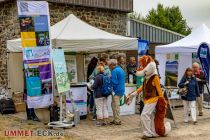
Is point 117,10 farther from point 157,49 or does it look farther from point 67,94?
point 67,94

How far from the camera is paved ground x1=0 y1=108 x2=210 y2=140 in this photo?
9.17m

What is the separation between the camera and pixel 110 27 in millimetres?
19016

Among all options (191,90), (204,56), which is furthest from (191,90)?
(204,56)

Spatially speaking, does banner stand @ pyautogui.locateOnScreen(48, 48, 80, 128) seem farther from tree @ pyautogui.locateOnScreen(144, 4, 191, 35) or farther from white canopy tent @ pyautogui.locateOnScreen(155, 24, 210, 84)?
tree @ pyautogui.locateOnScreen(144, 4, 191, 35)

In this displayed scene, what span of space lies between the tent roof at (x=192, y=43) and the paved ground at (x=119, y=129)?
2609 millimetres

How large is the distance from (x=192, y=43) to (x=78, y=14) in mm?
5791

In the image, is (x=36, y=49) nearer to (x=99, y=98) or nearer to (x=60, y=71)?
(x=60, y=71)

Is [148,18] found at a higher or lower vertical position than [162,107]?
higher

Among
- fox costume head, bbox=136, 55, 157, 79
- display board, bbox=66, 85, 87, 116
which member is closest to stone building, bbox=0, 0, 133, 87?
display board, bbox=66, 85, 87, 116

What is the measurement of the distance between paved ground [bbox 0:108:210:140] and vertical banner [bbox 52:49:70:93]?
1.05 metres

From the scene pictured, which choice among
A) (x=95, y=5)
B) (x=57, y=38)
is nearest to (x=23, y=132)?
(x=57, y=38)

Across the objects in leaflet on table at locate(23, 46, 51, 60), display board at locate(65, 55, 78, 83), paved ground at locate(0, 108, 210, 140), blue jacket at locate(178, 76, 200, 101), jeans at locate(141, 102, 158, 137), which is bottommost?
paved ground at locate(0, 108, 210, 140)

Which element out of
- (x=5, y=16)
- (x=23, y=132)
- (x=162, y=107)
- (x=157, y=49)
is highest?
(x=5, y=16)

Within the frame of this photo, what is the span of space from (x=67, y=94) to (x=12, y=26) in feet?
23.1
